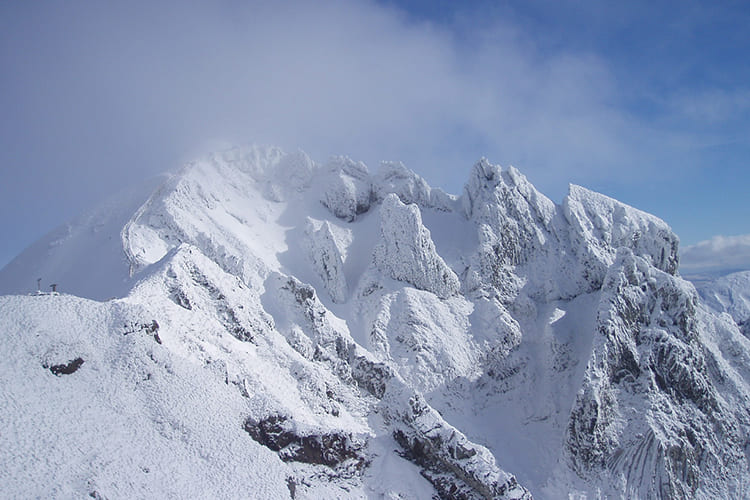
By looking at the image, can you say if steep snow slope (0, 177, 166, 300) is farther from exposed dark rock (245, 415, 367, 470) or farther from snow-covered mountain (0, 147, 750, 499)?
exposed dark rock (245, 415, 367, 470)

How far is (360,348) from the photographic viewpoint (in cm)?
4716

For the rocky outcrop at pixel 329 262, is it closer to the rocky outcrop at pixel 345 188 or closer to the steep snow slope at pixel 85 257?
the rocky outcrop at pixel 345 188

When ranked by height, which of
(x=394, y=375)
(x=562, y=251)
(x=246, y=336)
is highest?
(x=562, y=251)

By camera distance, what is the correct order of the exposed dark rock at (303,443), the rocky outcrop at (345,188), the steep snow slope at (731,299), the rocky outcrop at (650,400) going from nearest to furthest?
1. the exposed dark rock at (303,443)
2. the rocky outcrop at (650,400)
3. the rocky outcrop at (345,188)
4. the steep snow slope at (731,299)

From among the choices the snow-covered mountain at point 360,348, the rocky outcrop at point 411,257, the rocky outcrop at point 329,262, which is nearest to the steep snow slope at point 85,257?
the snow-covered mountain at point 360,348

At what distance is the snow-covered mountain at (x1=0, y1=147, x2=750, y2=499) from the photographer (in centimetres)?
2731

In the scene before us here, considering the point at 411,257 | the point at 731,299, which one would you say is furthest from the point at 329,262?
the point at 731,299

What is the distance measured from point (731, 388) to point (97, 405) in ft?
200

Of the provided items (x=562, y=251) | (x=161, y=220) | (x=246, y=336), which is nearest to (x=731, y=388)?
(x=562, y=251)

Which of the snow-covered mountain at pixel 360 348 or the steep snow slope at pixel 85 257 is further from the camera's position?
the steep snow slope at pixel 85 257

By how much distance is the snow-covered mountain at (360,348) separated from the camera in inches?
1075

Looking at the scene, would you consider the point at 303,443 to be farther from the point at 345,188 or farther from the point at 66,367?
the point at 345,188

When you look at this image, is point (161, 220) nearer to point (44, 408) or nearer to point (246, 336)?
point (246, 336)

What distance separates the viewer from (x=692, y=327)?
5306 centimetres
